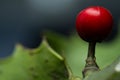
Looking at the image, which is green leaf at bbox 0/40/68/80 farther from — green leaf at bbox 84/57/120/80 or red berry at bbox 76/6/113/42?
green leaf at bbox 84/57/120/80

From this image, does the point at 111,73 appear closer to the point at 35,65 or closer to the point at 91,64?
the point at 91,64

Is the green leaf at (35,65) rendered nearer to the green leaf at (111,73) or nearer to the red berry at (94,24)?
the red berry at (94,24)

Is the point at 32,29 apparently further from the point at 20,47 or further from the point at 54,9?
the point at 20,47

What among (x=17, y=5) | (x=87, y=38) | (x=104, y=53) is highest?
(x=87, y=38)

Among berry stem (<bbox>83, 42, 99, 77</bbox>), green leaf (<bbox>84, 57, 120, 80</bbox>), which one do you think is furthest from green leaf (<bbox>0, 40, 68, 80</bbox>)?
green leaf (<bbox>84, 57, 120, 80</bbox>)

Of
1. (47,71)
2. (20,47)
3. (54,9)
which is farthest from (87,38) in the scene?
(54,9)

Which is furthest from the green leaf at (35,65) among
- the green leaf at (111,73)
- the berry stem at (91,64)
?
the green leaf at (111,73)
